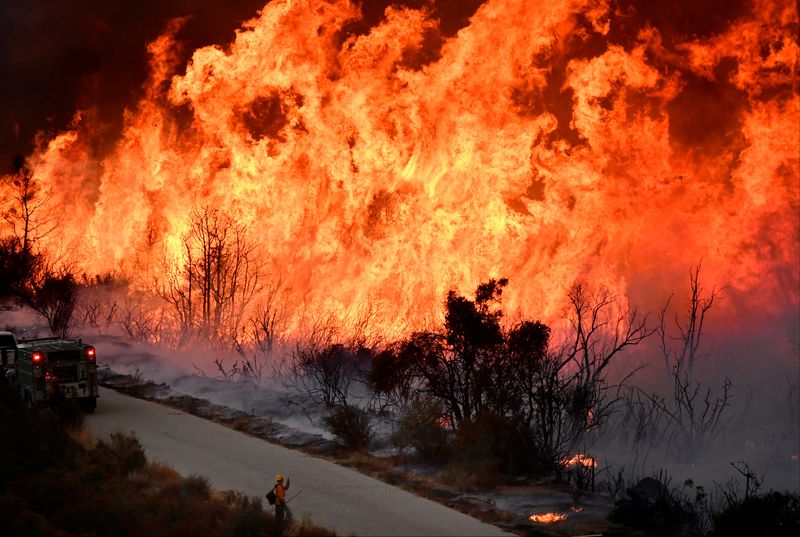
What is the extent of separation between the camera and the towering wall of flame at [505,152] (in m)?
33.3

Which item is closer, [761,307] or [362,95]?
[761,307]

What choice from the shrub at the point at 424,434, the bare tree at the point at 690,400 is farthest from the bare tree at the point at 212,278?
the bare tree at the point at 690,400

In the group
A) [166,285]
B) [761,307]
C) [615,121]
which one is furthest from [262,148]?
[761,307]

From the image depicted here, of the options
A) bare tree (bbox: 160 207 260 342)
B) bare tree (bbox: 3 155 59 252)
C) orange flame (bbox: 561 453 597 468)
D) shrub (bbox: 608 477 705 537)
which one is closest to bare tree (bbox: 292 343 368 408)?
orange flame (bbox: 561 453 597 468)

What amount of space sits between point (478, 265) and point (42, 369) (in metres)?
15.7

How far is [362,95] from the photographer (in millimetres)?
36812

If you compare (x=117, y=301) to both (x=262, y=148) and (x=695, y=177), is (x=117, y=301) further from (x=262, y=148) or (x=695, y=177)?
(x=695, y=177)

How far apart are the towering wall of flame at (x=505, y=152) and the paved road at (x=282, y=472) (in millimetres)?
11871

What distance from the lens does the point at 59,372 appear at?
2347cm

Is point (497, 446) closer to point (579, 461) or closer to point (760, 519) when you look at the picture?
point (579, 461)

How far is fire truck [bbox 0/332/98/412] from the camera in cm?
2327

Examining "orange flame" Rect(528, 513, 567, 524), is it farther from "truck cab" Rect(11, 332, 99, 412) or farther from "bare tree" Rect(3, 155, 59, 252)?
"bare tree" Rect(3, 155, 59, 252)

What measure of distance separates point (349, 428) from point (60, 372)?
7.06 m

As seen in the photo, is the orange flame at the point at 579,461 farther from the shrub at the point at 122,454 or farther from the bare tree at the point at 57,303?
the bare tree at the point at 57,303
